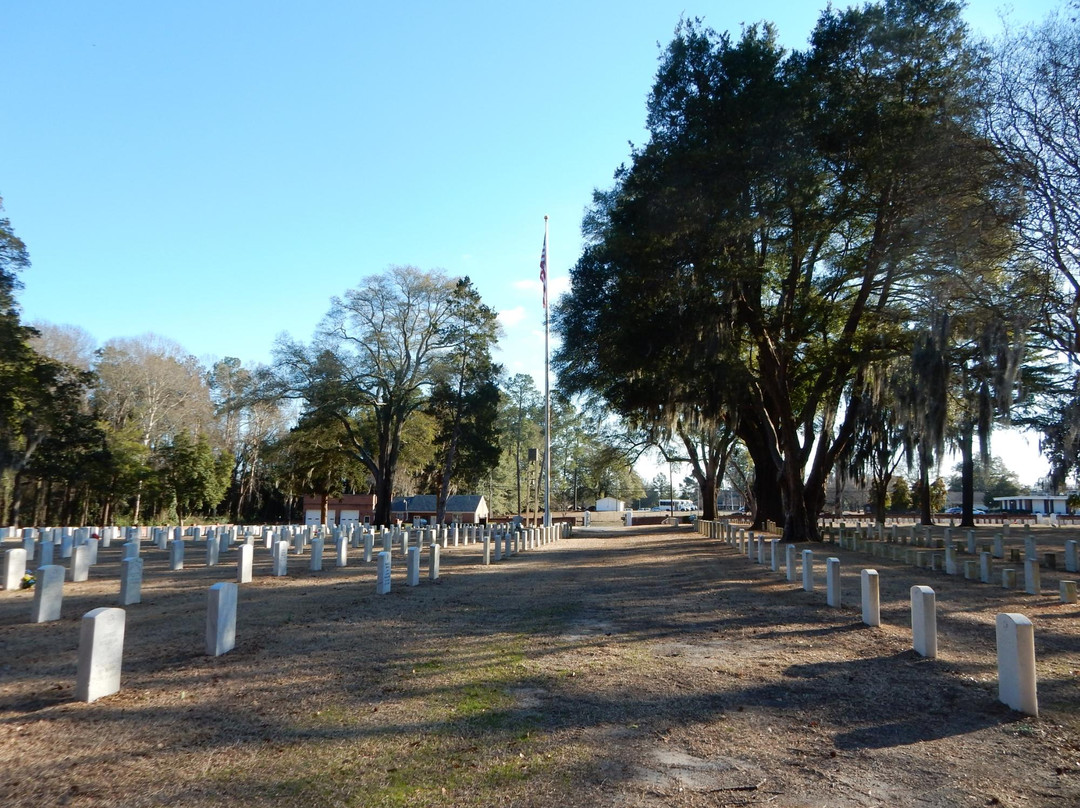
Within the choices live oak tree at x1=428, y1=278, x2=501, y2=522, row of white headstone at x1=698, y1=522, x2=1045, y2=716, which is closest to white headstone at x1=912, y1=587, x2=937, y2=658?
row of white headstone at x1=698, y1=522, x2=1045, y2=716

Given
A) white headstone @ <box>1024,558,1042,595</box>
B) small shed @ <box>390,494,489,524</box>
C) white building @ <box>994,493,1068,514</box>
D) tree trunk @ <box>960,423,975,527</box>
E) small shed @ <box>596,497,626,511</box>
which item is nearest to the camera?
white headstone @ <box>1024,558,1042,595</box>

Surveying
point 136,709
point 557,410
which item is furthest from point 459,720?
point 557,410

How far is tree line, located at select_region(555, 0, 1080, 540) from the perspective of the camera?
46.2ft

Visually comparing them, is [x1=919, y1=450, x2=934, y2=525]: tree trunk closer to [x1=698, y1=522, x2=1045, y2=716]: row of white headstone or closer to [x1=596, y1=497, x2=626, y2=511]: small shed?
[x1=698, y1=522, x2=1045, y2=716]: row of white headstone

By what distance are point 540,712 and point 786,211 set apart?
18293mm

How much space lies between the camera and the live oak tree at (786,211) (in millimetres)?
17594

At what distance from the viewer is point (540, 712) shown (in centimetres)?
544

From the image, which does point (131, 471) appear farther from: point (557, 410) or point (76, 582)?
point (557, 410)

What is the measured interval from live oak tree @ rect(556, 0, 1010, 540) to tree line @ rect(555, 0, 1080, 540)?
6 centimetres

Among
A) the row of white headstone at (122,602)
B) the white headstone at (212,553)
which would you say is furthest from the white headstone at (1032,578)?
the white headstone at (212,553)

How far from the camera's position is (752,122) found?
19.1 metres

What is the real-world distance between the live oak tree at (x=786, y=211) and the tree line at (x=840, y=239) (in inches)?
2.4

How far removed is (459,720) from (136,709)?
7.92 ft

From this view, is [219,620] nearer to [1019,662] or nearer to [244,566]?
[244,566]
